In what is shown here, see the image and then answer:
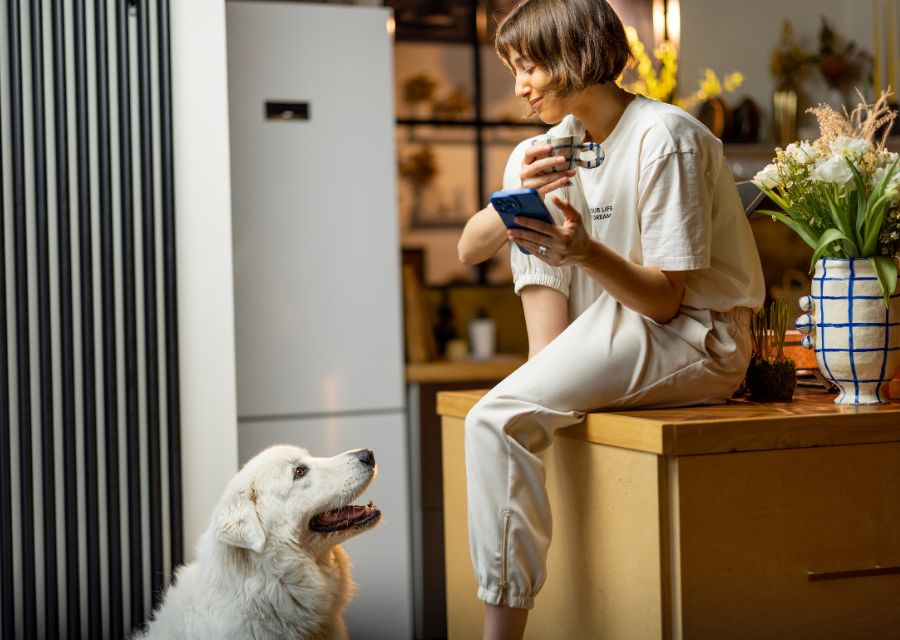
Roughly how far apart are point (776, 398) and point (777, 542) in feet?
1.29

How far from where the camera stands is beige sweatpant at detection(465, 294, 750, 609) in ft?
4.94

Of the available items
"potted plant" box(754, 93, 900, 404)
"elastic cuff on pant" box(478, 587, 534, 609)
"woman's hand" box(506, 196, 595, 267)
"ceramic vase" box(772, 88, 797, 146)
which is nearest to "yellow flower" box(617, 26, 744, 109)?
"ceramic vase" box(772, 88, 797, 146)

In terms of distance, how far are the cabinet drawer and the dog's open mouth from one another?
0.70 meters

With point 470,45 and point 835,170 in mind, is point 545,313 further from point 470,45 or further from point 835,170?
point 470,45

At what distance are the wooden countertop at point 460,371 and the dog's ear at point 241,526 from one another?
150 centimetres

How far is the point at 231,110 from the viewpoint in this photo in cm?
307

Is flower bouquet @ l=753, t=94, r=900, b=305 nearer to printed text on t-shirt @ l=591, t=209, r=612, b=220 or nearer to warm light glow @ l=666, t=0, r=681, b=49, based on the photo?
printed text on t-shirt @ l=591, t=209, r=612, b=220

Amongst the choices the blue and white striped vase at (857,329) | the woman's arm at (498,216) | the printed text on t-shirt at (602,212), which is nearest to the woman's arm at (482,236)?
the woman's arm at (498,216)

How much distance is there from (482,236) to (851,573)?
2.64 feet

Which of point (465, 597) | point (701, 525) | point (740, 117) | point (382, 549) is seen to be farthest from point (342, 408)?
point (740, 117)

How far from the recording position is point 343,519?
194 cm

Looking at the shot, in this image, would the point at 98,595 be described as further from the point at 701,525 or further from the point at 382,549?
the point at 701,525

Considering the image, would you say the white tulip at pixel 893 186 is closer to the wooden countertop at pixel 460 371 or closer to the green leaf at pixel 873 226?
the green leaf at pixel 873 226

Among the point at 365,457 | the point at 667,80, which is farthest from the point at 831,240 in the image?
the point at 667,80
